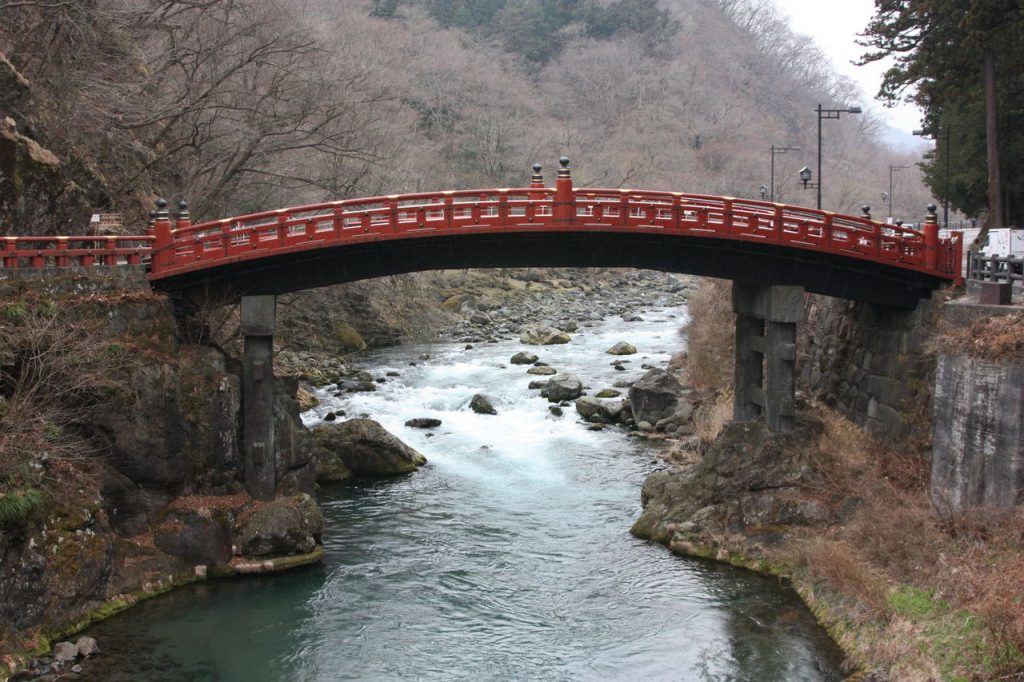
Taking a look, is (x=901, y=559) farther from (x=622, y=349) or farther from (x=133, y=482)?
(x=622, y=349)

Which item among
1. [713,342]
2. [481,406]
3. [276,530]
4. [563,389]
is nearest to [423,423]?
[481,406]

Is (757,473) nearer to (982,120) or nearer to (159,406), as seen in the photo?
(159,406)

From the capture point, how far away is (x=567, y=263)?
25719mm

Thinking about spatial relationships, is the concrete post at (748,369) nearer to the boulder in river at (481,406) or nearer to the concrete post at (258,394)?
the boulder in river at (481,406)

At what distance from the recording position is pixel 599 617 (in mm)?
20094

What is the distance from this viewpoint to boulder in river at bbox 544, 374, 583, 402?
124 feet

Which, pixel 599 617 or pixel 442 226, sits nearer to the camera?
pixel 599 617

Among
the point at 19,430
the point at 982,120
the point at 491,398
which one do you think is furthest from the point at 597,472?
the point at 982,120

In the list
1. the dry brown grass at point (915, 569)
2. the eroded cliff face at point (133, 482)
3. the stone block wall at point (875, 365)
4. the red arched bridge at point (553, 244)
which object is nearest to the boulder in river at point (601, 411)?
the stone block wall at point (875, 365)

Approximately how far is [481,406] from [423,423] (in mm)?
2480

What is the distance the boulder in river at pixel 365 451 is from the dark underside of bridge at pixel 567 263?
634cm

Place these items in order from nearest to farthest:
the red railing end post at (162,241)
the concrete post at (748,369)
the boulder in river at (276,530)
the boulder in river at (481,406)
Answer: the boulder in river at (276,530)
the red railing end post at (162,241)
the concrete post at (748,369)
the boulder in river at (481,406)

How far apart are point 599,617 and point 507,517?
6337 mm

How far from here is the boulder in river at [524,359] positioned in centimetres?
4450
